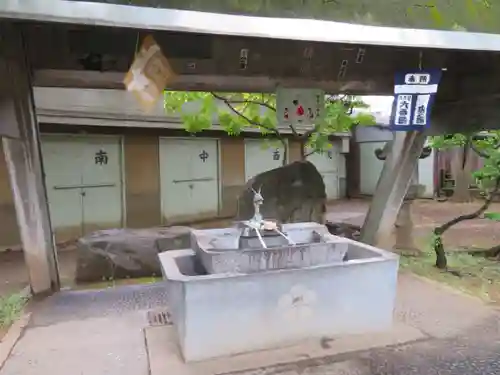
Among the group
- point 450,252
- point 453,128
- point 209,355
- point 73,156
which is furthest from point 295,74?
point 73,156

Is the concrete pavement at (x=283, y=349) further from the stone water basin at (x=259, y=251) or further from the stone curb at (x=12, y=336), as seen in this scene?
the stone water basin at (x=259, y=251)

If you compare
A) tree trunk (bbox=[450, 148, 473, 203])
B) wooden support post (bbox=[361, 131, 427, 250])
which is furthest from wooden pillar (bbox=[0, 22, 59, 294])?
tree trunk (bbox=[450, 148, 473, 203])

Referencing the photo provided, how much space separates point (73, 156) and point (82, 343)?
23.3 feet

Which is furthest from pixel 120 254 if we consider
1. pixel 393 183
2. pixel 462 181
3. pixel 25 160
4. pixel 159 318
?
pixel 462 181

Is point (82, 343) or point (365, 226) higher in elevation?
point (365, 226)

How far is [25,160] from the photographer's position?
512 centimetres

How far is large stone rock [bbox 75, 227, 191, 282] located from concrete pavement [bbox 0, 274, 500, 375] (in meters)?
1.70

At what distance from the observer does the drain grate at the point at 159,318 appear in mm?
4631

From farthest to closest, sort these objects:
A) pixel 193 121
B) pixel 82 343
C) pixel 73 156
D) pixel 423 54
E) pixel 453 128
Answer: pixel 73 156 < pixel 193 121 < pixel 453 128 < pixel 423 54 < pixel 82 343

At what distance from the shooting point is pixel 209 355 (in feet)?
12.2

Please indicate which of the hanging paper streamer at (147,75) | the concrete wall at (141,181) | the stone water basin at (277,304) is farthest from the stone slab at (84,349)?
the concrete wall at (141,181)

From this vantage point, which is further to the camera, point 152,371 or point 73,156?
point 73,156

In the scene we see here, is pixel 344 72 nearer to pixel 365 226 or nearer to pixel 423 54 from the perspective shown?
pixel 423 54

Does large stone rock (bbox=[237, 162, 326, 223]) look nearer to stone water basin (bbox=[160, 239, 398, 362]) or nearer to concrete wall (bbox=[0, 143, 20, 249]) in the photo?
stone water basin (bbox=[160, 239, 398, 362])
